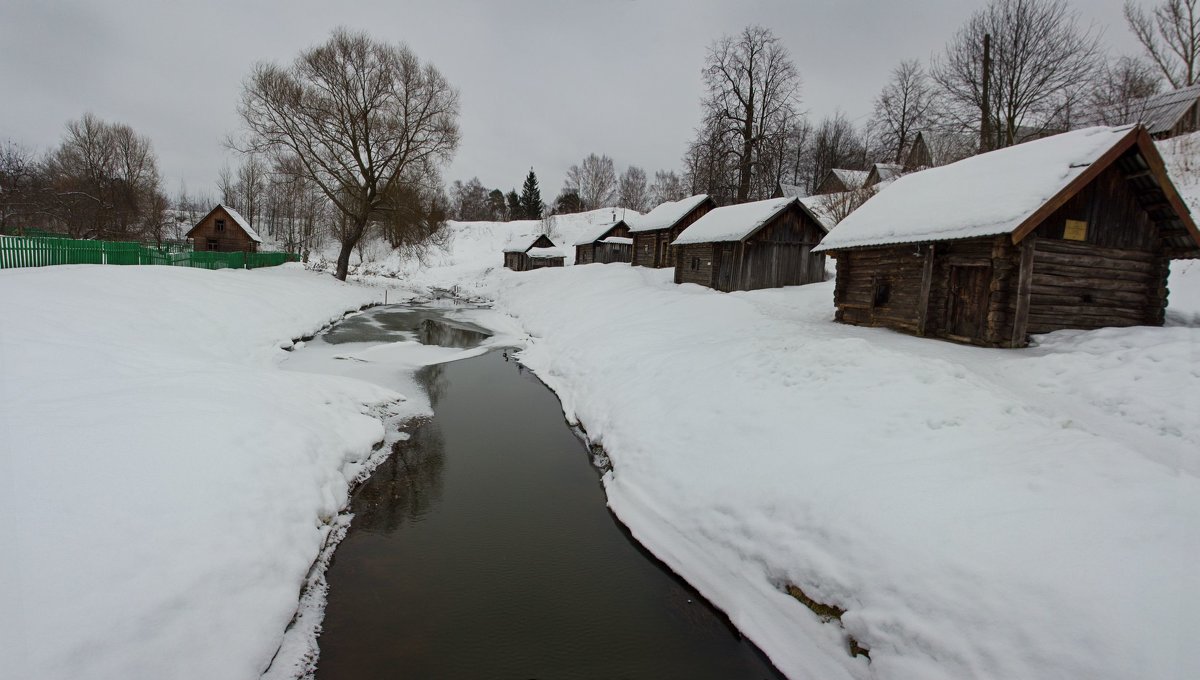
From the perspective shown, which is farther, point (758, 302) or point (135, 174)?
point (135, 174)

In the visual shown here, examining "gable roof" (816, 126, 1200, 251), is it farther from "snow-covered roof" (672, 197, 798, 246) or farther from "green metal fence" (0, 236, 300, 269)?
"green metal fence" (0, 236, 300, 269)

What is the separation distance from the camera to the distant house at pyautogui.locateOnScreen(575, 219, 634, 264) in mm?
40844

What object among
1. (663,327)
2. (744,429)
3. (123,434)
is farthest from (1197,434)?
(123,434)

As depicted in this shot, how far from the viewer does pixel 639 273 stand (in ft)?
95.0

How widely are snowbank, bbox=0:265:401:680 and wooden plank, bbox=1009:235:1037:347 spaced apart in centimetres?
1208

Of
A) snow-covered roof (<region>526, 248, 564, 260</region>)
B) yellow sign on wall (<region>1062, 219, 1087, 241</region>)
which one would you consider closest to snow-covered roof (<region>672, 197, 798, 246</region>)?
yellow sign on wall (<region>1062, 219, 1087, 241</region>)

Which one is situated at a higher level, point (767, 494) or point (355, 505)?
point (767, 494)

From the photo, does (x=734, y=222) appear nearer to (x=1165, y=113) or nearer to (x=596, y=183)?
(x=1165, y=113)

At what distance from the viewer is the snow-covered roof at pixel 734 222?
21.2m

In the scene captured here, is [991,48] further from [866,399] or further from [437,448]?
[437,448]

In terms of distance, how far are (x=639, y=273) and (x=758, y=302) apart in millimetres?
11502

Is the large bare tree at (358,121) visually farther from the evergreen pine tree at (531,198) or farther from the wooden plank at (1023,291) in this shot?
the evergreen pine tree at (531,198)

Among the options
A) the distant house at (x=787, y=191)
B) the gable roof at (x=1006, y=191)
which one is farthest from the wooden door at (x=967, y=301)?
the distant house at (x=787, y=191)

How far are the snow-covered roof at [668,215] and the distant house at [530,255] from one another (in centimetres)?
1548
